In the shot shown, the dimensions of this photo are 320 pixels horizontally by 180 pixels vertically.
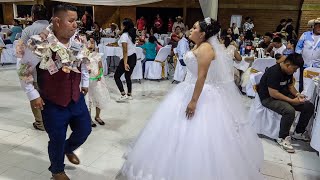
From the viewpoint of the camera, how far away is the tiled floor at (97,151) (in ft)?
8.60

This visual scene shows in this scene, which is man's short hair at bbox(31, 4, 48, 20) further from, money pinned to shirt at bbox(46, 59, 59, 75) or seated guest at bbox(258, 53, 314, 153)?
seated guest at bbox(258, 53, 314, 153)

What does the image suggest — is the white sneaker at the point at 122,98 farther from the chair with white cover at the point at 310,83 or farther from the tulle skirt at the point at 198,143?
the chair with white cover at the point at 310,83

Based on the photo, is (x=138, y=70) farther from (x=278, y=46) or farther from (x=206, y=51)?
(x=206, y=51)

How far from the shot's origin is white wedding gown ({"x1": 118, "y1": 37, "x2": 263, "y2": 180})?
2182 mm

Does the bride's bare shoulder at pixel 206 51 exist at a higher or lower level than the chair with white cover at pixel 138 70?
higher

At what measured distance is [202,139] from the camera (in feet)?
7.29

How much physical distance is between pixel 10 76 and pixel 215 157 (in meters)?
5.55

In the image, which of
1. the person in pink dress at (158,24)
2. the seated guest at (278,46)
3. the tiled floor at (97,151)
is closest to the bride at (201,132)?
the tiled floor at (97,151)

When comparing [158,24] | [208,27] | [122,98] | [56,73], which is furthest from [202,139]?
[158,24]

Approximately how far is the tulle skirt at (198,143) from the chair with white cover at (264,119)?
0.97 m

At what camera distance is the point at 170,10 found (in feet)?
44.7

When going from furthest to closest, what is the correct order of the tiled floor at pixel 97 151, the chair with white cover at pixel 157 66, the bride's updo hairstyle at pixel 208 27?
the chair with white cover at pixel 157 66 < the tiled floor at pixel 97 151 < the bride's updo hairstyle at pixel 208 27

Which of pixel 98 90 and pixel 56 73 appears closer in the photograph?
pixel 56 73

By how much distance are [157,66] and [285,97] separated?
11.2ft
